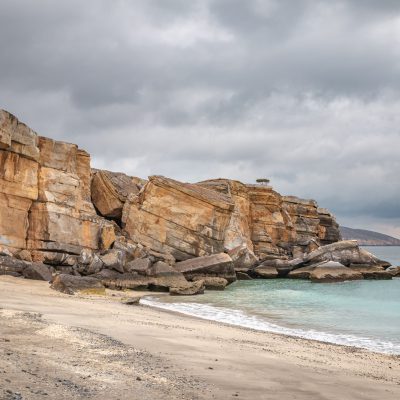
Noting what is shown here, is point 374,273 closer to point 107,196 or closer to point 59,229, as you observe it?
point 107,196

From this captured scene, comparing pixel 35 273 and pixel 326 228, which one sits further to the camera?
pixel 326 228

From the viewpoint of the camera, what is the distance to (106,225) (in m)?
29.0

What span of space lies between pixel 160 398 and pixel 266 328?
999cm

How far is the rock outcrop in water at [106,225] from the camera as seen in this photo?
24.4 m

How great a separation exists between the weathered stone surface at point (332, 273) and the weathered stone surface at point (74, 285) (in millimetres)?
22950

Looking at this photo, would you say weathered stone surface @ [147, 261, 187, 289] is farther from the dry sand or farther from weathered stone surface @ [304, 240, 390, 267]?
weathered stone surface @ [304, 240, 390, 267]

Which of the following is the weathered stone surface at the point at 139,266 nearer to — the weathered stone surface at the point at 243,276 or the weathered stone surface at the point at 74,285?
the weathered stone surface at the point at 74,285

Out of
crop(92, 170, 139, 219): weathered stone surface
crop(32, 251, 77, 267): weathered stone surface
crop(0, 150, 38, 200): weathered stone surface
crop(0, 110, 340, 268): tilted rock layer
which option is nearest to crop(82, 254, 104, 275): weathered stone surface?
crop(32, 251, 77, 267): weathered stone surface

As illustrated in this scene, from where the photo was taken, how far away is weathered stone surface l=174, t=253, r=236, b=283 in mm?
30672

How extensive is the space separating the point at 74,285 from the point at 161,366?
14.1m

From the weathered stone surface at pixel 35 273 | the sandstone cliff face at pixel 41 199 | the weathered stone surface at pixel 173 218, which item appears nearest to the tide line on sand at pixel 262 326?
the weathered stone surface at pixel 35 273

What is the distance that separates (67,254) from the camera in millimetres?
26047

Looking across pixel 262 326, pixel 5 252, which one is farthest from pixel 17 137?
pixel 262 326

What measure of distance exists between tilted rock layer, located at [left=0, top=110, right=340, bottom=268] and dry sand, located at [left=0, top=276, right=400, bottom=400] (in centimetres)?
1653
